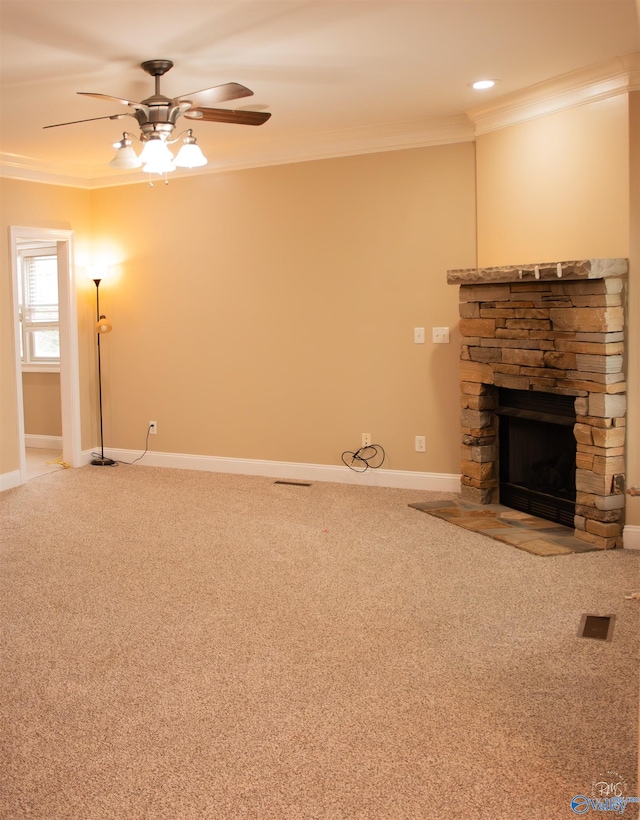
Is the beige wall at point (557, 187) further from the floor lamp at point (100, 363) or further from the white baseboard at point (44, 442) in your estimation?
the white baseboard at point (44, 442)

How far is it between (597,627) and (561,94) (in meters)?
2.90

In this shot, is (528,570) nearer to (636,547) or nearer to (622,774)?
(636,547)

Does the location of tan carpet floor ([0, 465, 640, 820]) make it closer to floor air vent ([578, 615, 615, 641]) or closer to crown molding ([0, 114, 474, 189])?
floor air vent ([578, 615, 615, 641])

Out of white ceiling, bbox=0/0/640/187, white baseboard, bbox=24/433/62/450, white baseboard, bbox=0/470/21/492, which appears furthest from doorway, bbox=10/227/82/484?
white ceiling, bbox=0/0/640/187

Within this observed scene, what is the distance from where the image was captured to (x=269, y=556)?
4105 mm

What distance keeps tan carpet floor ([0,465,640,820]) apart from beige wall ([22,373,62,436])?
287 centimetres

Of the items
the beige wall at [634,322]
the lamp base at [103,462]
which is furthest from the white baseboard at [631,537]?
the lamp base at [103,462]

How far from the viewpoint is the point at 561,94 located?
13.9 feet

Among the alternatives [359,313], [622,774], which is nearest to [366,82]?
[359,313]

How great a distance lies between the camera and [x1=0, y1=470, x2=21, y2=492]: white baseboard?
5703 millimetres

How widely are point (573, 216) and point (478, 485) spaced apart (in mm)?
1767

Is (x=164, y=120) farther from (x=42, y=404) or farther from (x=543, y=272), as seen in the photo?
(x=42, y=404)

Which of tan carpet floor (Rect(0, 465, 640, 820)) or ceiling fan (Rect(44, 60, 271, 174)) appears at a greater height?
ceiling fan (Rect(44, 60, 271, 174))

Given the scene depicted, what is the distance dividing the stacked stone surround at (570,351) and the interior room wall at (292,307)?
16.1 inches
